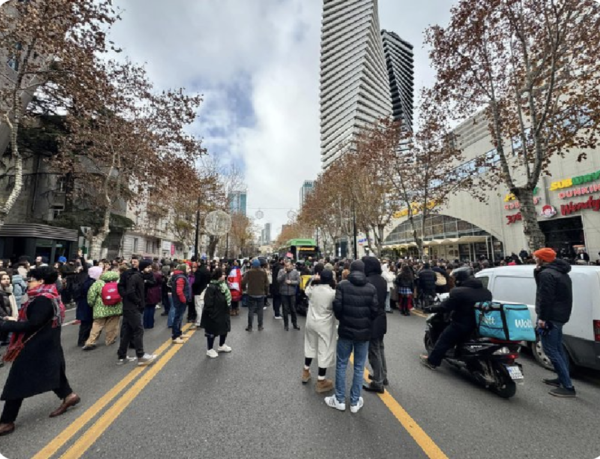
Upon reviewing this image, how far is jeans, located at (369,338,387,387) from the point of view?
3.93m

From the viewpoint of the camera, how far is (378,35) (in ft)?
419

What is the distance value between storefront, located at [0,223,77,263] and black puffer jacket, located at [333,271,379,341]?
871 inches

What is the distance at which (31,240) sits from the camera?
1794cm

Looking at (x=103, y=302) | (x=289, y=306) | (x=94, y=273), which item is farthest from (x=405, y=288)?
(x=94, y=273)

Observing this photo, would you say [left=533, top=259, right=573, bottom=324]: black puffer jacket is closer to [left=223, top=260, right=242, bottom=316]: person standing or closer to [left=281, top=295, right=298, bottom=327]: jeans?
[left=281, top=295, right=298, bottom=327]: jeans

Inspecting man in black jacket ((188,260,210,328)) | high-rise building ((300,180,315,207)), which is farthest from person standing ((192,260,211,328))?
high-rise building ((300,180,315,207))

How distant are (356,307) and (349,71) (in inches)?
5422

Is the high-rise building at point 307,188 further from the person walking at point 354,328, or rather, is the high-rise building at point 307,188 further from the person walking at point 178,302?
the person walking at point 354,328

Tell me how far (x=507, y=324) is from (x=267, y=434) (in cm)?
334

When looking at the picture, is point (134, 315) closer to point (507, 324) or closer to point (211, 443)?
point (211, 443)

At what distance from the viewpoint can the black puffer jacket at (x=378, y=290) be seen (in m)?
4.03

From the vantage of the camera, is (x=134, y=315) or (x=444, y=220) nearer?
(x=134, y=315)

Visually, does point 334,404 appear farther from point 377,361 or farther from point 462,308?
point 462,308

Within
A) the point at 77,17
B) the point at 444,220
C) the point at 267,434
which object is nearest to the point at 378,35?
the point at 444,220
